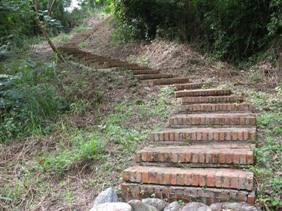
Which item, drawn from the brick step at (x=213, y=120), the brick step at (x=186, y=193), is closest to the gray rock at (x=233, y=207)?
the brick step at (x=186, y=193)

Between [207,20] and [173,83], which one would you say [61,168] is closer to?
[173,83]

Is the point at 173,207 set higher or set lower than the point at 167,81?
lower

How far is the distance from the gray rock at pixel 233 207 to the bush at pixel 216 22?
159 inches

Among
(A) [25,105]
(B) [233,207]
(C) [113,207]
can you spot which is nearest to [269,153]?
(B) [233,207]

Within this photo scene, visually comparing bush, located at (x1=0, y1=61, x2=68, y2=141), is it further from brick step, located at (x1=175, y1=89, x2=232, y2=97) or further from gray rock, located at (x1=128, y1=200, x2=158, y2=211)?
gray rock, located at (x1=128, y1=200, x2=158, y2=211)

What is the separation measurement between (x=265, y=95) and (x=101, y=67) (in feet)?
11.1

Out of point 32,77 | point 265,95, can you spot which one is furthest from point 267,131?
point 32,77

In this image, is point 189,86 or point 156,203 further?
point 189,86

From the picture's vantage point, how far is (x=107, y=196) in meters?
2.29

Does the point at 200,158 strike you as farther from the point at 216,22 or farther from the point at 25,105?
the point at 216,22

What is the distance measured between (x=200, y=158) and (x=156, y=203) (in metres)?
0.54

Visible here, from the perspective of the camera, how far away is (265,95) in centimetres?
407

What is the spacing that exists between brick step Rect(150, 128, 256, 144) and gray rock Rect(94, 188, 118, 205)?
0.88 m

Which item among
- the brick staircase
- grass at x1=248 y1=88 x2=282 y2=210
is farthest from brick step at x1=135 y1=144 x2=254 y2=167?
grass at x1=248 y1=88 x2=282 y2=210
